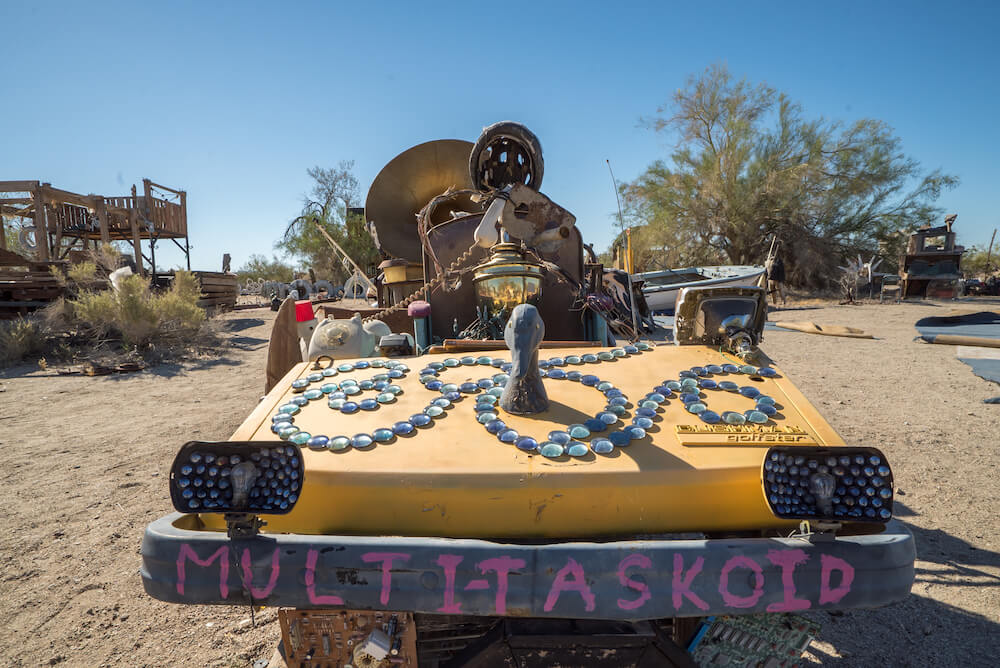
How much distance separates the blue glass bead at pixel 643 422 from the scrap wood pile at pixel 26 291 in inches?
583

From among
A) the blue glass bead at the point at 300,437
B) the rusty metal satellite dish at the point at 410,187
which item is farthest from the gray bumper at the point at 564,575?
the rusty metal satellite dish at the point at 410,187

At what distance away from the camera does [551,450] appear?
6.04ft

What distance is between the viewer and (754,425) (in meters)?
2.02

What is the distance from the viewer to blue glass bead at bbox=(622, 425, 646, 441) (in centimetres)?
195

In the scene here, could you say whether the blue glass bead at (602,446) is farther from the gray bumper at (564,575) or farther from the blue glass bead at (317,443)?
the blue glass bead at (317,443)

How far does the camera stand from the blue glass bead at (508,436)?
6.37 ft

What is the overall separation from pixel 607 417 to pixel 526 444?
1.35 ft

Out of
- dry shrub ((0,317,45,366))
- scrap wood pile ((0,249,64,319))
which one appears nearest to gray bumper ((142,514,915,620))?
dry shrub ((0,317,45,366))

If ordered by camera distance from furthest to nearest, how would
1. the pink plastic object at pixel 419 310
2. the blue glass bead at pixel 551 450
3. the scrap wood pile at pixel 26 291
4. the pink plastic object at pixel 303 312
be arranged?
the scrap wood pile at pixel 26 291 → the pink plastic object at pixel 303 312 → the pink plastic object at pixel 419 310 → the blue glass bead at pixel 551 450

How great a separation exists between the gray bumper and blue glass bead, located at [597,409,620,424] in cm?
59

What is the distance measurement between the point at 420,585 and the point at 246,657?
1520 millimetres

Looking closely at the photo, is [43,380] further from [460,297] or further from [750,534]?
[750,534]

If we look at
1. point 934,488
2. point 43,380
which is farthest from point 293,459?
point 43,380

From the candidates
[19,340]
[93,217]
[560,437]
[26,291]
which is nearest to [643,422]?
[560,437]
